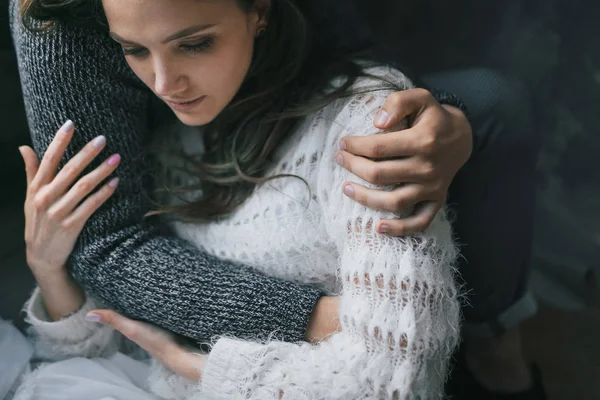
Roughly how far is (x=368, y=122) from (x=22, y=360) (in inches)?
24.2

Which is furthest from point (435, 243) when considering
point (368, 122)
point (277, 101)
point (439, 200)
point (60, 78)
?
point (60, 78)

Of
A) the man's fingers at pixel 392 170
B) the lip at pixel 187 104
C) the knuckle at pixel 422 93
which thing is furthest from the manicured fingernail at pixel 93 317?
the knuckle at pixel 422 93

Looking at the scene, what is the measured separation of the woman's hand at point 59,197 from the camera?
0.79 metres

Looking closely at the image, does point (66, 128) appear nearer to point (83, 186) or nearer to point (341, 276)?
point (83, 186)

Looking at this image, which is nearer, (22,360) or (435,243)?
(435,243)

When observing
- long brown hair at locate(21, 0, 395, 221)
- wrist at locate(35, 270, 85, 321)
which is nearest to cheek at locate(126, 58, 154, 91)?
long brown hair at locate(21, 0, 395, 221)

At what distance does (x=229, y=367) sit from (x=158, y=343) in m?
0.15

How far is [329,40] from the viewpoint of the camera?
0.84 m

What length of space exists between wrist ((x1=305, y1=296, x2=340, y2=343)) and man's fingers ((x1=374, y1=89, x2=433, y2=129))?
24cm

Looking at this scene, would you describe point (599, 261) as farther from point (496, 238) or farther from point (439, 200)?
point (439, 200)

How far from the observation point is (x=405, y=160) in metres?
0.67

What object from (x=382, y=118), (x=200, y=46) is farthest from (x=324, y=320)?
(x=200, y=46)

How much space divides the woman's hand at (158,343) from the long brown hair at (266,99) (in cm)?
17

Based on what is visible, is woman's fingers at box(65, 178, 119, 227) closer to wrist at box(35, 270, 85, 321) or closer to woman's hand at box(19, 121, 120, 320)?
woman's hand at box(19, 121, 120, 320)
